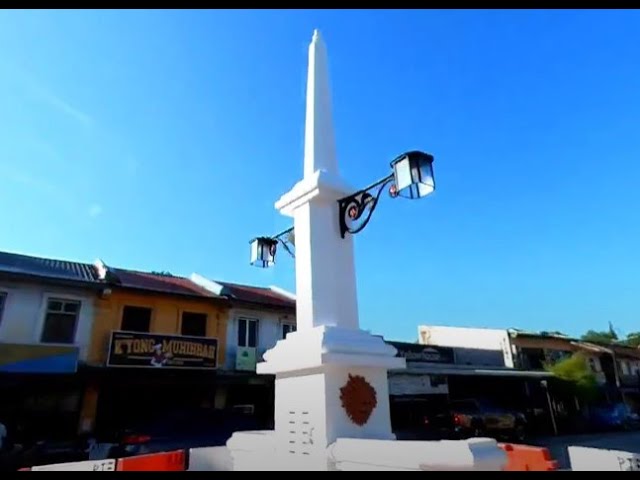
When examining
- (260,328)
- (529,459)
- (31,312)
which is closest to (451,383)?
(260,328)

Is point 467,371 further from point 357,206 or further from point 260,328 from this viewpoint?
point 357,206

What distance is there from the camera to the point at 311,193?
4.43 meters

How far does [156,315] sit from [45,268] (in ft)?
12.9

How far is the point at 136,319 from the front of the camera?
14.7 meters

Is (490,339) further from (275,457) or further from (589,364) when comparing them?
(275,457)

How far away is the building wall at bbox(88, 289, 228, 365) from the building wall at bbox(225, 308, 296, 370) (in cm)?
26

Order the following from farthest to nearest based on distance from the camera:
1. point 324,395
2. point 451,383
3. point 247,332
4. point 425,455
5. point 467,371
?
point 451,383, point 467,371, point 247,332, point 324,395, point 425,455

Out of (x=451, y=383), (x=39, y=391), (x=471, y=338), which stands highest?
(x=471, y=338)

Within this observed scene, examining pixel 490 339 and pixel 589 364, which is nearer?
pixel 490 339

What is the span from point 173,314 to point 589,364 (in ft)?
86.0

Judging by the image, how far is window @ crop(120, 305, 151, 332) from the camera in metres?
14.4

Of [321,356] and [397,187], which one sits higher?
→ [397,187]

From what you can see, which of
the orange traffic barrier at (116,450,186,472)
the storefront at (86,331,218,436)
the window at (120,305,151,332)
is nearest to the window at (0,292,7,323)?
the storefront at (86,331,218,436)
